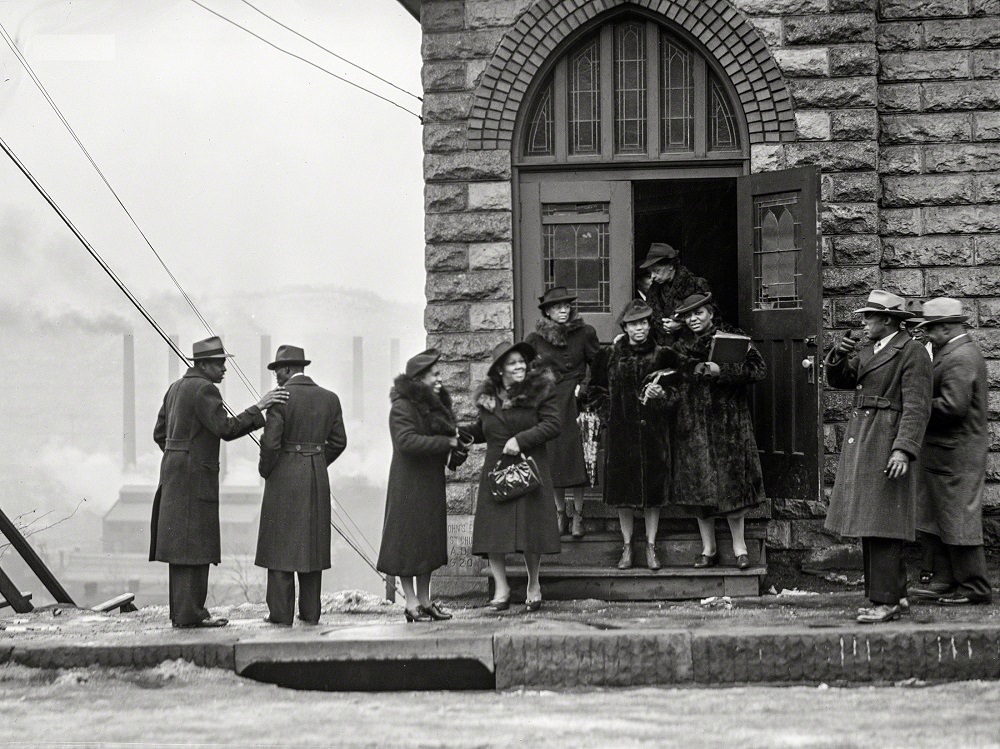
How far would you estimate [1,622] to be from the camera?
10.3 meters

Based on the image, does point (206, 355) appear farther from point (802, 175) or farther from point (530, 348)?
point (802, 175)

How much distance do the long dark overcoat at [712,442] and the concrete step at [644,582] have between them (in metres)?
0.49

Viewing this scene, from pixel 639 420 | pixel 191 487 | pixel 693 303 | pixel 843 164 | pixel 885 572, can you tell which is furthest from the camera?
pixel 843 164

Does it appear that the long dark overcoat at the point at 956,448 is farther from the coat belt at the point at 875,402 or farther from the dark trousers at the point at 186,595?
the dark trousers at the point at 186,595

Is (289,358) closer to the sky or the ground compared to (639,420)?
closer to the sky

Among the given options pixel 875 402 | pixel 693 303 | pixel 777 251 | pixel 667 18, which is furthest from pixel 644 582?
pixel 667 18

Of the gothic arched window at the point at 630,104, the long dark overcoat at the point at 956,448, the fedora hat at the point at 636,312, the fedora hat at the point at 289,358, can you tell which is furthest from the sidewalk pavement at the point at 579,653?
the gothic arched window at the point at 630,104

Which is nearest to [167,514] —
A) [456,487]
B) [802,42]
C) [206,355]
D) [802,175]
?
[206,355]

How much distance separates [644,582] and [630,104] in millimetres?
4058

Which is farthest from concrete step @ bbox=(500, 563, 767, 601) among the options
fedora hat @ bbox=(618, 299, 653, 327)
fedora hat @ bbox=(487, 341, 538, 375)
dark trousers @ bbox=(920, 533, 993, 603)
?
fedora hat @ bbox=(618, 299, 653, 327)

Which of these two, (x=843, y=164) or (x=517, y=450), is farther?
(x=843, y=164)

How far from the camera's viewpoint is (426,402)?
949cm

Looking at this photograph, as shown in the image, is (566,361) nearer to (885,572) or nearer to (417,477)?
(417,477)

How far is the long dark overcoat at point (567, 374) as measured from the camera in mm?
10430
